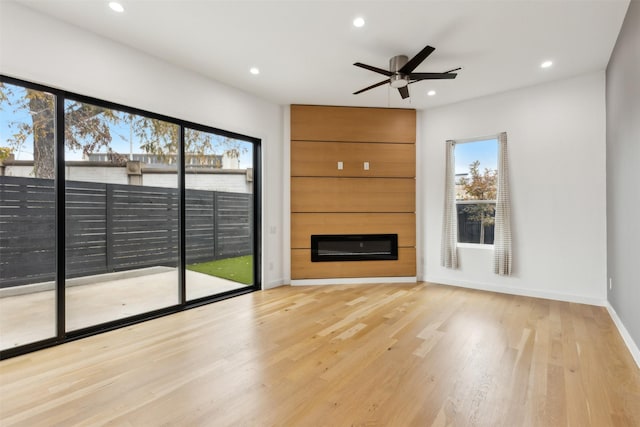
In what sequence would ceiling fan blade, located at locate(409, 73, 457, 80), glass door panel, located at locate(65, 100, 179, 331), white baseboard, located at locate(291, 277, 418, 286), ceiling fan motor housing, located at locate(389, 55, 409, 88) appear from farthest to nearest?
white baseboard, located at locate(291, 277, 418, 286), ceiling fan motor housing, located at locate(389, 55, 409, 88), ceiling fan blade, located at locate(409, 73, 457, 80), glass door panel, located at locate(65, 100, 179, 331)

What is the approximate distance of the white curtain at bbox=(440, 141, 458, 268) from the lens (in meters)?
4.94

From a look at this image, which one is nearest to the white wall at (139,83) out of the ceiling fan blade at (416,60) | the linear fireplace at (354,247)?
the linear fireplace at (354,247)

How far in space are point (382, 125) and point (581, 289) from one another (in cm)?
368

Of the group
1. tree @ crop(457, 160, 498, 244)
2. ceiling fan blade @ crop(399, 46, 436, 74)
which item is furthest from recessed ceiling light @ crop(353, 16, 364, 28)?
tree @ crop(457, 160, 498, 244)

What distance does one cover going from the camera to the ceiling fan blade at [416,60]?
2817 millimetres

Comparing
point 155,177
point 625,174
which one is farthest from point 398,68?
point 155,177

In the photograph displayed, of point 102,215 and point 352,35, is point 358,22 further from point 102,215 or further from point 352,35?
point 102,215

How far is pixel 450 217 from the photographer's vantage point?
4.94 m

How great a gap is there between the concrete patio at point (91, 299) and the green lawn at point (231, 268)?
0.31ft

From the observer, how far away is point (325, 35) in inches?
121

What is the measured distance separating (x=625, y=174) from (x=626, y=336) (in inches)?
59.9

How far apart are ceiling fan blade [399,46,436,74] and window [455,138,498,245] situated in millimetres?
2276

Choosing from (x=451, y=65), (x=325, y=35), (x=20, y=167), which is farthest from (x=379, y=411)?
(x=451, y=65)

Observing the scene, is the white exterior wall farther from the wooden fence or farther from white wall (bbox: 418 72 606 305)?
white wall (bbox: 418 72 606 305)
